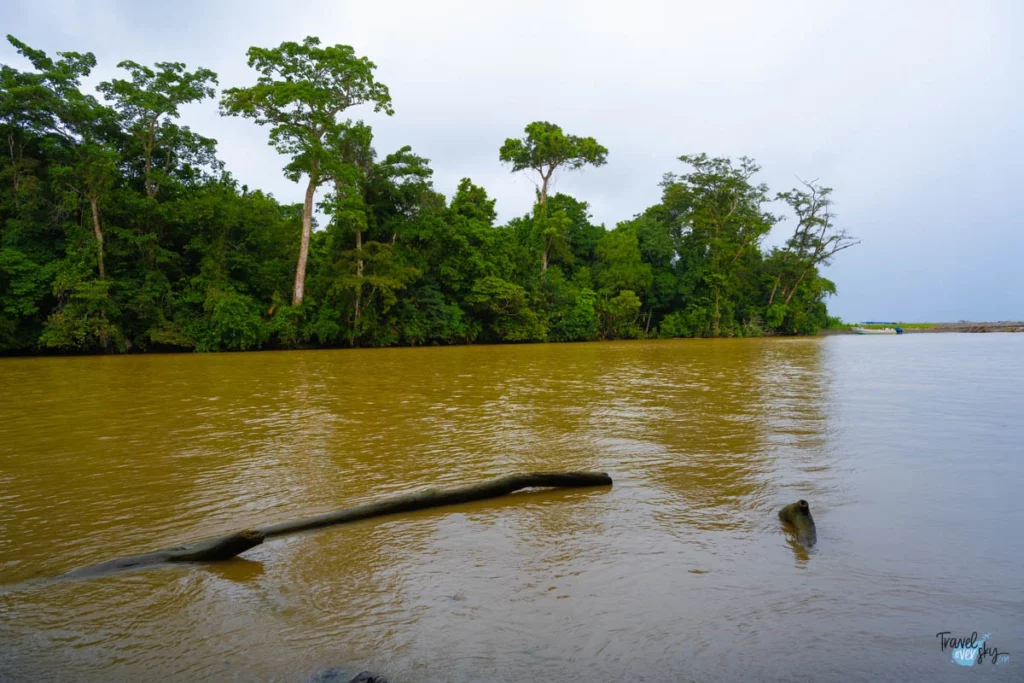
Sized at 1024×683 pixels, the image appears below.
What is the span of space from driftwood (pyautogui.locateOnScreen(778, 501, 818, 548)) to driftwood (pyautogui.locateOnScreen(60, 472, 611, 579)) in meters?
1.40

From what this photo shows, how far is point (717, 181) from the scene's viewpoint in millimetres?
43156

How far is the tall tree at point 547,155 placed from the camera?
1459 inches

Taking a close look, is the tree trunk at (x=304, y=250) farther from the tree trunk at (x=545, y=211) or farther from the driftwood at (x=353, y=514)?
the driftwood at (x=353, y=514)

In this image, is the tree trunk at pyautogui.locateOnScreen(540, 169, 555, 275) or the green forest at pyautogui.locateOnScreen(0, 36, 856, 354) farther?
the tree trunk at pyautogui.locateOnScreen(540, 169, 555, 275)

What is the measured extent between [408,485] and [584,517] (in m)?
1.50

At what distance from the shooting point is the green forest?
862 inches

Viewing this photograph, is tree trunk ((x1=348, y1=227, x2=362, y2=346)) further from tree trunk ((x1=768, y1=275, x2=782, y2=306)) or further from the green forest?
tree trunk ((x1=768, y1=275, x2=782, y2=306))

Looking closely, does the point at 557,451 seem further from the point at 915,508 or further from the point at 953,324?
the point at 953,324

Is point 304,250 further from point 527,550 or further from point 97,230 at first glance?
point 527,550

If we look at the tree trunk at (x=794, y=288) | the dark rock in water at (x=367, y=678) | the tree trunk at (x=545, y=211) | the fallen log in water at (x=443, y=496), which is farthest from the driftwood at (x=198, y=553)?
the tree trunk at (x=794, y=288)

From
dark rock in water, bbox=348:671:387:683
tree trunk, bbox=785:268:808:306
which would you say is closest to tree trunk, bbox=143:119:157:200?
dark rock in water, bbox=348:671:387:683

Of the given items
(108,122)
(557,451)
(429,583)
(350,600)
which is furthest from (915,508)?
(108,122)

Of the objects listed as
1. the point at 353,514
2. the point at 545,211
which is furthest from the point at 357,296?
the point at 353,514

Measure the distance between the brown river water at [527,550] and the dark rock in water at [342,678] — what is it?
3.9 inches
